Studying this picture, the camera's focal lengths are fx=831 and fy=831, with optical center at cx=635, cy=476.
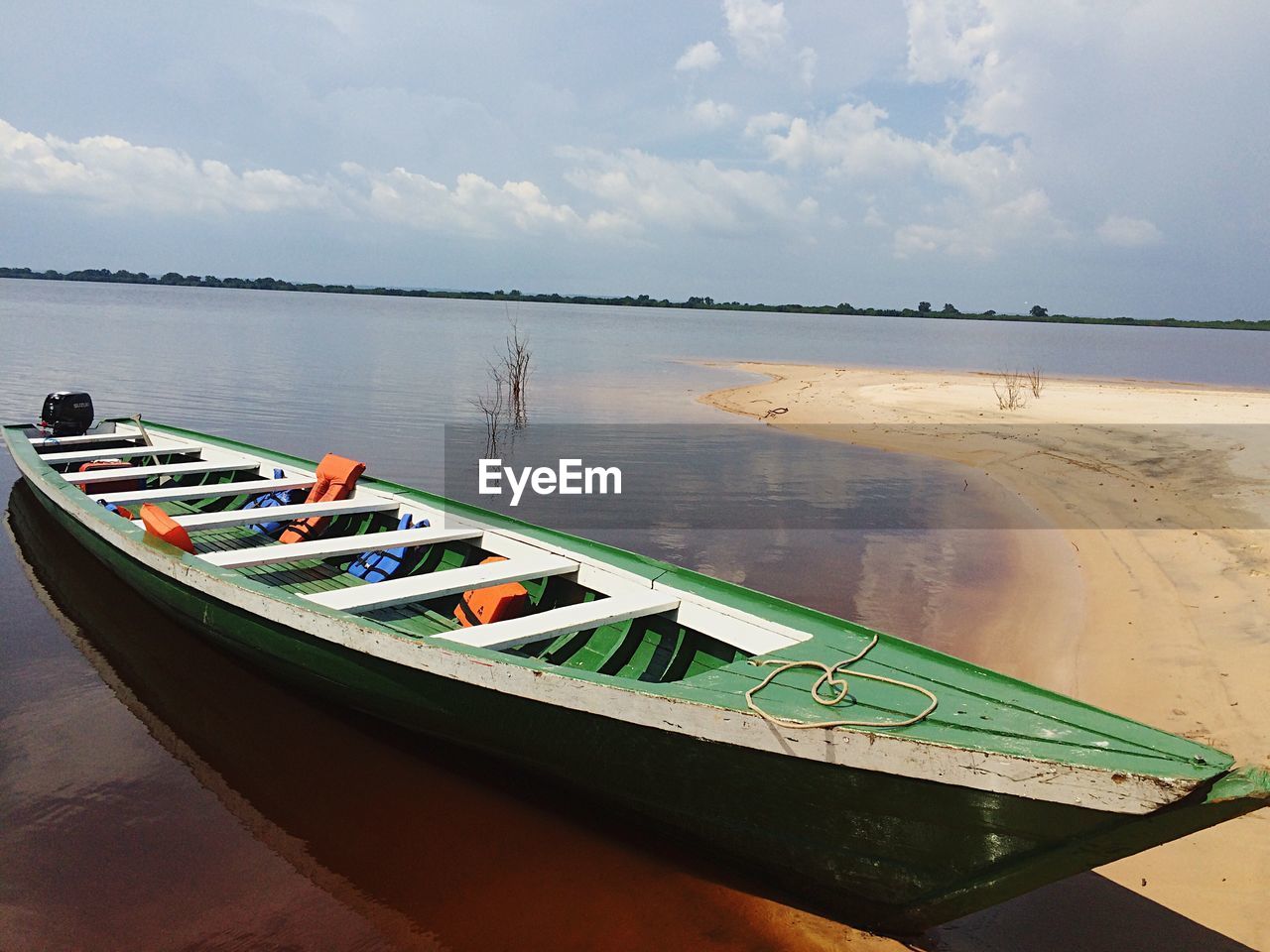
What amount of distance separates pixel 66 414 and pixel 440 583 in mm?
7971

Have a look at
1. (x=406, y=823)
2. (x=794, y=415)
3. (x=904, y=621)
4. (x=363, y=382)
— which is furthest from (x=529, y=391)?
(x=406, y=823)

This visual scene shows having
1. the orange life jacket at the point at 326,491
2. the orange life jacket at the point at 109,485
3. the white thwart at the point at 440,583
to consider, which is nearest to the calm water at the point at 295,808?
the orange life jacket at the point at 109,485

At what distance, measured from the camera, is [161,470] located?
8188 millimetres

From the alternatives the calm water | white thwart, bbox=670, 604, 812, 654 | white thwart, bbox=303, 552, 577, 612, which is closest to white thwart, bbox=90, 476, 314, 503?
the calm water

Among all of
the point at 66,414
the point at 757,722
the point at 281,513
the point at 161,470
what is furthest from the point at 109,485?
the point at 757,722

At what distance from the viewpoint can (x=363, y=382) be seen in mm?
24719

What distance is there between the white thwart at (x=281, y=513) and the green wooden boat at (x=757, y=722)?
579 mm

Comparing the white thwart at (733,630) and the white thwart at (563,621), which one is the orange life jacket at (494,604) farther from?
the white thwart at (733,630)

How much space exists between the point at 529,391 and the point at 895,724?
22247 millimetres

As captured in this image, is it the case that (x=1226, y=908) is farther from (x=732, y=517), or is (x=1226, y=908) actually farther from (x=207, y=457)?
(x=207, y=457)

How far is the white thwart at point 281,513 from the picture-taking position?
20.7ft

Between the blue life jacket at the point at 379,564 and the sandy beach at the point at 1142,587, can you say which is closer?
the sandy beach at the point at 1142,587

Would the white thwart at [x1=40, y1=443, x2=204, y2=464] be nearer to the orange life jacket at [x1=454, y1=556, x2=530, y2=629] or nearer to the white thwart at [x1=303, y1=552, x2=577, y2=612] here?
the white thwart at [x1=303, y1=552, x2=577, y2=612]

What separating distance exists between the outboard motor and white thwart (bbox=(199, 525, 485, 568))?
6.12 meters
